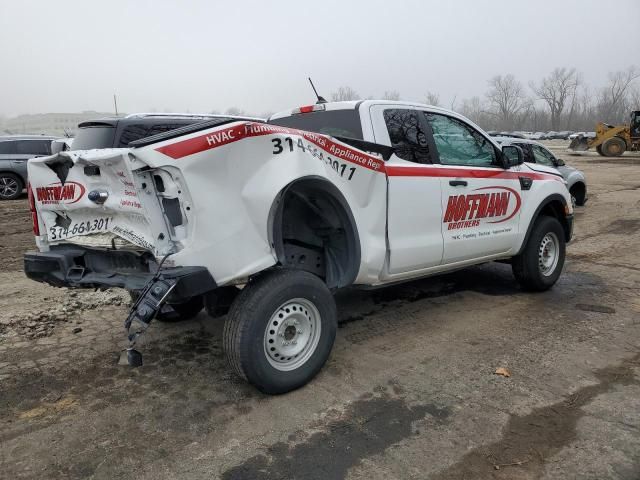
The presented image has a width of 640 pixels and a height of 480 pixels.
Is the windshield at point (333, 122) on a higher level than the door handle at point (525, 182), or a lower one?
higher

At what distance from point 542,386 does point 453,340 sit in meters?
1.00

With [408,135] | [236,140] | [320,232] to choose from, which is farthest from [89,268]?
[408,135]

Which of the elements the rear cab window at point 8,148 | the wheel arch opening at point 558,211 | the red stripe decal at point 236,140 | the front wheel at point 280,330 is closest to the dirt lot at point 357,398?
the front wheel at point 280,330

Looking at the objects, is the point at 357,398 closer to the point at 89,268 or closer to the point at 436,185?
the point at 436,185

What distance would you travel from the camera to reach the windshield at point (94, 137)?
192 inches

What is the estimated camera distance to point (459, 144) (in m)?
5.04

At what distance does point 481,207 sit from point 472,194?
207 millimetres

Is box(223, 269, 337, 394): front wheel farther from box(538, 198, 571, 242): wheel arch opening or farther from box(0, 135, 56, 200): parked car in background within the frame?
box(0, 135, 56, 200): parked car in background

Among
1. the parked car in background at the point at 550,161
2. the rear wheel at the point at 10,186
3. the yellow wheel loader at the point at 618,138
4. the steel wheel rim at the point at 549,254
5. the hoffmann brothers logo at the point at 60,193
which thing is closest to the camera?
the hoffmann brothers logo at the point at 60,193

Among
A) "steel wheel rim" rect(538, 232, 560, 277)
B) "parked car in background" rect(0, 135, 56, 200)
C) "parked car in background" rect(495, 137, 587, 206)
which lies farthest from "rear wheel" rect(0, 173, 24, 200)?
"steel wheel rim" rect(538, 232, 560, 277)

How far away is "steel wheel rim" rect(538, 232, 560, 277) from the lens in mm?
6020

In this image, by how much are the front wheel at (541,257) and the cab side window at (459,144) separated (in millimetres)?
1094

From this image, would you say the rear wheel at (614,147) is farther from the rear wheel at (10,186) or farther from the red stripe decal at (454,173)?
the rear wheel at (10,186)

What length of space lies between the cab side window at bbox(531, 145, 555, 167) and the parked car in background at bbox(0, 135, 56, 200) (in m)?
12.9
